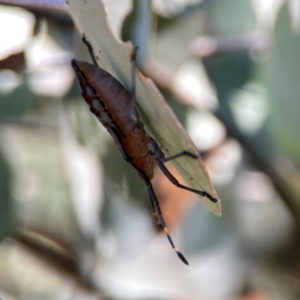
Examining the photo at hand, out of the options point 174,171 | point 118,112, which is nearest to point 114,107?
point 118,112

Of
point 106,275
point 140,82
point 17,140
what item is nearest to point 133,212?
point 106,275

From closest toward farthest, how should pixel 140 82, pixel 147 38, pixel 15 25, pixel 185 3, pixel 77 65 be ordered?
pixel 140 82, pixel 77 65, pixel 147 38, pixel 15 25, pixel 185 3

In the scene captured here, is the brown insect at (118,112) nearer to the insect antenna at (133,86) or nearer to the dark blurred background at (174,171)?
the insect antenna at (133,86)

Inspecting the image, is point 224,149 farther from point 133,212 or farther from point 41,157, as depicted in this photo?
point 41,157

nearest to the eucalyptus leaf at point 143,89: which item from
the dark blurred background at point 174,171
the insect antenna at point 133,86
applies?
the insect antenna at point 133,86

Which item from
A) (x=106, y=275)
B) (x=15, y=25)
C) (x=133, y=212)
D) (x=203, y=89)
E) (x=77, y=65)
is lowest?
(x=106, y=275)

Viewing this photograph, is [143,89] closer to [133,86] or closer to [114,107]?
[133,86]
